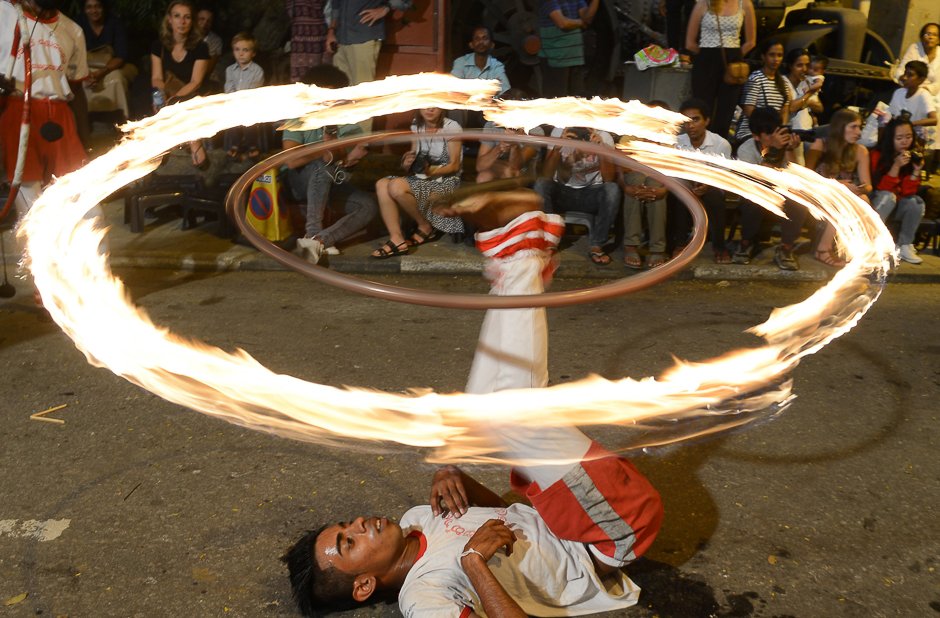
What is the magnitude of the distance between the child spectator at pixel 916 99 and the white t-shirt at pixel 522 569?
25.1ft

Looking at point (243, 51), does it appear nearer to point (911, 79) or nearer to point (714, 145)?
point (714, 145)

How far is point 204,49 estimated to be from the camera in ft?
26.1

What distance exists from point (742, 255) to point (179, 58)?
17.2 feet

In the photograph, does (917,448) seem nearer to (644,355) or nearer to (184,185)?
(644,355)

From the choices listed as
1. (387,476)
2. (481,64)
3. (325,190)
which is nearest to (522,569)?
(387,476)

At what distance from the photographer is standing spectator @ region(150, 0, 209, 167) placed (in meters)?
7.75

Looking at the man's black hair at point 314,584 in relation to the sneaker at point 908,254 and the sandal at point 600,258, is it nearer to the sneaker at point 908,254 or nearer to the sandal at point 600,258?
the sandal at point 600,258

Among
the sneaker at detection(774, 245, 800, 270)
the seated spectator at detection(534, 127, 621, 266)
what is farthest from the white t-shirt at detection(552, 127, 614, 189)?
the sneaker at detection(774, 245, 800, 270)

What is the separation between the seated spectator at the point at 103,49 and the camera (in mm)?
9500

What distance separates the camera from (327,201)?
756 cm

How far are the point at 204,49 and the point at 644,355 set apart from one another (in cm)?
502

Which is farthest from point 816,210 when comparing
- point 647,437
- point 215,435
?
point 215,435

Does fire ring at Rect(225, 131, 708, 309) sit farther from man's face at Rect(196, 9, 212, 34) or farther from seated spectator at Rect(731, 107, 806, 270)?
man's face at Rect(196, 9, 212, 34)

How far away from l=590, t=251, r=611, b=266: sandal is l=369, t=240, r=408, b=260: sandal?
1.57m
